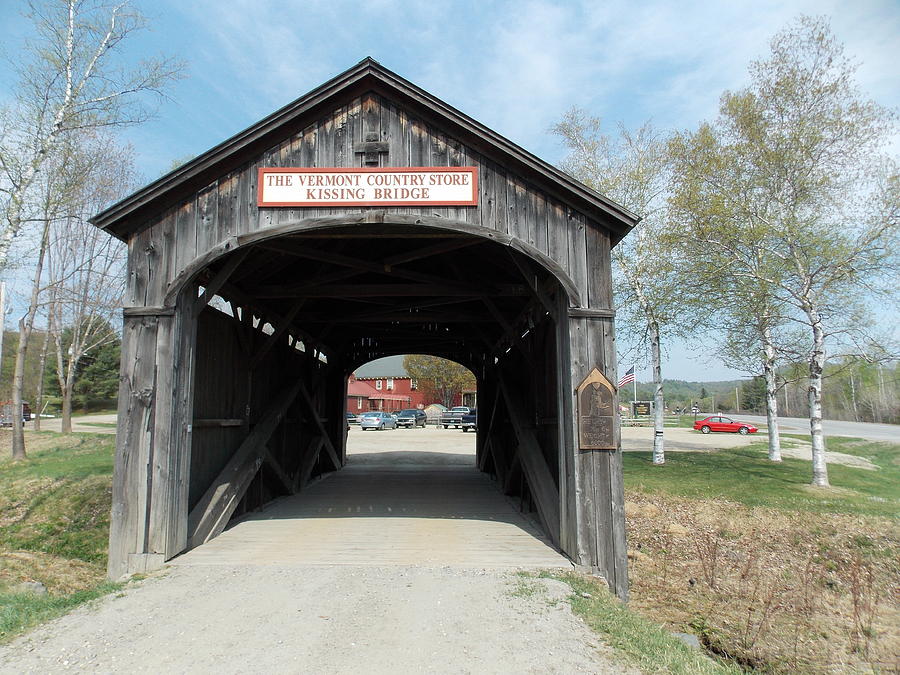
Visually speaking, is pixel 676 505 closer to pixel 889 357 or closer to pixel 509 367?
pixel 509 367

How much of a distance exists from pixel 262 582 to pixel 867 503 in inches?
422

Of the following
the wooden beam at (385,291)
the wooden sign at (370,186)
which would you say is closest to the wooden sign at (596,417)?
the wooden sign at (370,186)

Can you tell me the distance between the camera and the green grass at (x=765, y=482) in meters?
A: 10.8

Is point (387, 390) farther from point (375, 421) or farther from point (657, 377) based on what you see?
point (657, 377)

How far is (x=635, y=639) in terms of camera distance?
417 centimetres

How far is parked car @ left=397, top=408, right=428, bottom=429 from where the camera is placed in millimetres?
39938

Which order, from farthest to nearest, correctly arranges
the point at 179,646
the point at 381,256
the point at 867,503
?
the point at 867,503 → the point at 381,256 → the point at 179,646

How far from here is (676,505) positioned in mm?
10961

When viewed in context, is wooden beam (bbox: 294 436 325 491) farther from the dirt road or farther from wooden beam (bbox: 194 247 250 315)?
wooden beam (bbox: 194 247 250 315)

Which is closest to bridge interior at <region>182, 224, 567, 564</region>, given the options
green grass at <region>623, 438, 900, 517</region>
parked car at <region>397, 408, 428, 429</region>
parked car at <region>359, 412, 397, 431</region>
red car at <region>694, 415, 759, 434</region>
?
green grass at <region>623, 438, 900, 517</region>

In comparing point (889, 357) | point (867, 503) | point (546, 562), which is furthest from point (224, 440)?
point (889, 357)

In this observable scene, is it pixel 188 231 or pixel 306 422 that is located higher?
pixel 188 231

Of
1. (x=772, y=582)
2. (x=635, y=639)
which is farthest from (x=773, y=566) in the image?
(x=635, y=639)

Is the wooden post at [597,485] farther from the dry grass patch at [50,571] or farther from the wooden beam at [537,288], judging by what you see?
the dry grass patch at [50,571]
